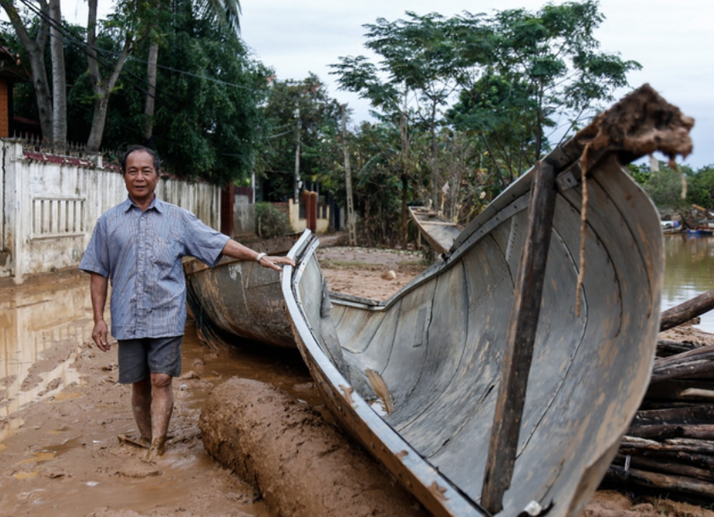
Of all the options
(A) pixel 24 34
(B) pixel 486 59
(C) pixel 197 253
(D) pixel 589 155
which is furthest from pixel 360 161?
(D) pixel 589 155

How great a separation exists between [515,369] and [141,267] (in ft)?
6.65

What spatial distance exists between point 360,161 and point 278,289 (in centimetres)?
1693

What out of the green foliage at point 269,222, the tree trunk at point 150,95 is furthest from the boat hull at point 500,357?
the green foliage at point 269,222

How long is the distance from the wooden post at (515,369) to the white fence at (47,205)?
31.3 feet

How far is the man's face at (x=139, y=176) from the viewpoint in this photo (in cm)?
319

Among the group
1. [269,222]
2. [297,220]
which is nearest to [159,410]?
[269,222]

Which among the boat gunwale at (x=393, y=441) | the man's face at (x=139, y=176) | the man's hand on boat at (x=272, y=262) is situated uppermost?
the man's face at (x=139, y=176)

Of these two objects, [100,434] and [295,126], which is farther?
[295,126]

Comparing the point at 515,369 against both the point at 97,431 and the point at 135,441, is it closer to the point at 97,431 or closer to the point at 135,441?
the point at 135,441

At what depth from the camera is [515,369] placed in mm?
1992

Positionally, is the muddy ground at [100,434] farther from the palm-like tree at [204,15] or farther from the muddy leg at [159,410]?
the palm-like tree at [204,15]

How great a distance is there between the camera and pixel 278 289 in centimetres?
505

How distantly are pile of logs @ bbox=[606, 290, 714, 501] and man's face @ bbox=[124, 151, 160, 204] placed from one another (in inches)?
105

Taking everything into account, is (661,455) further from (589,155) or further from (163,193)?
(163,193)
